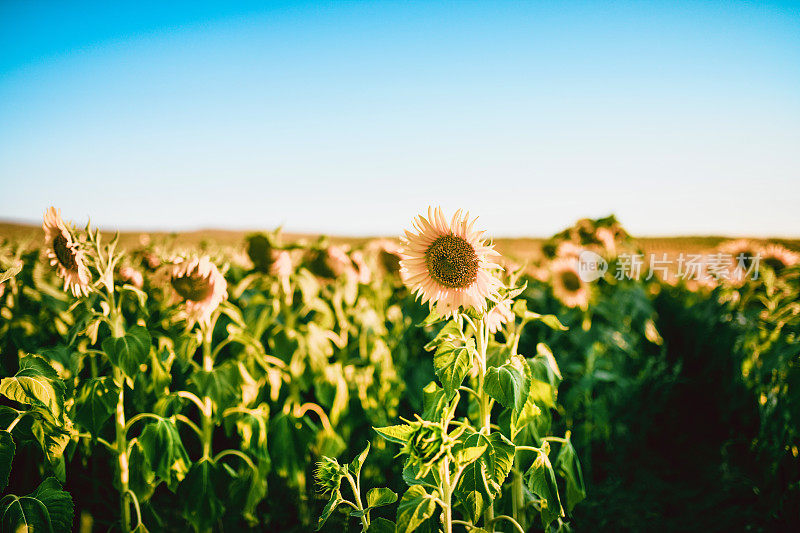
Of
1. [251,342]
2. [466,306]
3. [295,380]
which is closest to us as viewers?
[466,306]

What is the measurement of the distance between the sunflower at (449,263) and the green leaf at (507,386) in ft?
0.67

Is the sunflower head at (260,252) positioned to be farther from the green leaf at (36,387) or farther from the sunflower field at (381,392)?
the green leaf at (36,387)

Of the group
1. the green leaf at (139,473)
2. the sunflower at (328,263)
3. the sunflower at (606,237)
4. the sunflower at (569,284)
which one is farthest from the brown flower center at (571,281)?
the green leaf at (139,473)

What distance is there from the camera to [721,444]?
12.4 feet

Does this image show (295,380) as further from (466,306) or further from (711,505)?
(711,505)

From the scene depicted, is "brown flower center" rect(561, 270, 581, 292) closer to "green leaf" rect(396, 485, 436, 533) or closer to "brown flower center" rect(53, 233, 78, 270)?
"green leaf" rect(396, 485, 436, 533)

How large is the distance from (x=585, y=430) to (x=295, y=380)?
6.60 feet

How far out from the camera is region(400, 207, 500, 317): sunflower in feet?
5.17

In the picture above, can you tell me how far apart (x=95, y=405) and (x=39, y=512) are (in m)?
0.42

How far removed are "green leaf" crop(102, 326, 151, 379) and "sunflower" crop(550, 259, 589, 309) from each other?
9.20 ft

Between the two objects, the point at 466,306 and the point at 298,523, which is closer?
the point at 466,306

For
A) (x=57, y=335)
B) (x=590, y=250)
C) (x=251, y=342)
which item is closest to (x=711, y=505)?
(x=590, y=250)

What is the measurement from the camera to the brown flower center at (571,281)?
12.0ft

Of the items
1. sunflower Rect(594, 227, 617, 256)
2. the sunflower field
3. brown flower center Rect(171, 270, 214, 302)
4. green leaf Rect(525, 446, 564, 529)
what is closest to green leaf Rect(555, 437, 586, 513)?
the sunflower field
